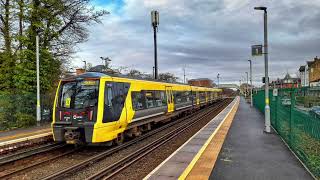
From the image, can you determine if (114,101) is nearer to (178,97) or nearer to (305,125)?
(305,125)

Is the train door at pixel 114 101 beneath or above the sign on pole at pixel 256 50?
beneath

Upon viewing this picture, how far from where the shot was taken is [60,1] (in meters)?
23.8

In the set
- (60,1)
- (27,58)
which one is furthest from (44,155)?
(60,1)

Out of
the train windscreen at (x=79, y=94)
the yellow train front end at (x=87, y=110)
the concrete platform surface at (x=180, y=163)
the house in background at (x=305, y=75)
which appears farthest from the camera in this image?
the house in background at (x=305, y=75)

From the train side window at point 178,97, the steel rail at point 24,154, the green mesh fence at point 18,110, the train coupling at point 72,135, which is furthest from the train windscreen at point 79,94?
the train side window at point 178,97

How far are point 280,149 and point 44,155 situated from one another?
7985 millimetres

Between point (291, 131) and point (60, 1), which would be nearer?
point (291, 131)

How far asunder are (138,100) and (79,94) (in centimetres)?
346

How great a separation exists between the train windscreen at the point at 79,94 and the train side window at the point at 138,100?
8.31 feet

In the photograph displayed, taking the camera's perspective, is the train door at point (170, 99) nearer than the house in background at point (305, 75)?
Yes

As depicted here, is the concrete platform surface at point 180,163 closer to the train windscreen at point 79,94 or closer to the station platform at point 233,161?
the station platform at point 233,161

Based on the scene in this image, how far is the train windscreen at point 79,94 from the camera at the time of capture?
11844mm

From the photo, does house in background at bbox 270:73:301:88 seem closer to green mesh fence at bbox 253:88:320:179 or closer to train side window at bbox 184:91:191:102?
green mesh fence at bbox 253:88:320:179

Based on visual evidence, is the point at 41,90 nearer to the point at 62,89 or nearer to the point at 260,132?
the point at 62,89
